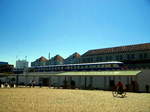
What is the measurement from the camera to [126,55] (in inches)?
2438

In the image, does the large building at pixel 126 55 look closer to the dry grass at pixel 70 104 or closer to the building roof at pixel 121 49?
the building roof at pixel 121 49

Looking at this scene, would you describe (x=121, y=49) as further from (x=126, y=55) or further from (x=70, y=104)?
(x=70, y=104)

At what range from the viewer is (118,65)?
45375 mm

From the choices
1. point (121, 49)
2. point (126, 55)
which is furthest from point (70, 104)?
point (121, 49)

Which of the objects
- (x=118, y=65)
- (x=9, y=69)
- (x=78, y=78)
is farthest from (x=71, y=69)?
(x=9, y=69)

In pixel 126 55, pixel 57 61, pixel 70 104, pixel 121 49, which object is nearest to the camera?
pixel 70 104

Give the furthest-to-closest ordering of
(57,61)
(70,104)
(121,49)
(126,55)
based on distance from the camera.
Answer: (57,61), (121,49), (126,55), (70,104)

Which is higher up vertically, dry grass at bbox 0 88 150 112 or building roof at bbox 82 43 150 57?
building roof at bbox 82 43 150 57

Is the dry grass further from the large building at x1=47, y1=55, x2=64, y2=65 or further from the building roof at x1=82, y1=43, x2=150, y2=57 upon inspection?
the large building at x1=47, y1=55, x2=64, y2=65

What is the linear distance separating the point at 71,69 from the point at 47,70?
11.6 m

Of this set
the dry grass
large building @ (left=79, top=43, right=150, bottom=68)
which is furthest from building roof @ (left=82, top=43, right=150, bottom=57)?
the dry grass

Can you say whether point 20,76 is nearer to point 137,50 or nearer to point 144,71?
point 137,50

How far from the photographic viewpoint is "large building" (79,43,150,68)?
181 feet

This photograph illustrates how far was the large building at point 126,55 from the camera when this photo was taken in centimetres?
5530
